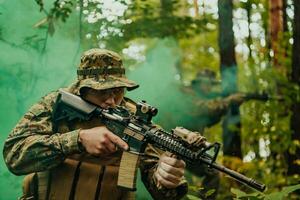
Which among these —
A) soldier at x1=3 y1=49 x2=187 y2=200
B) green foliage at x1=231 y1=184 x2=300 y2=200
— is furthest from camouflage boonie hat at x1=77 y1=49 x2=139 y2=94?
green foliage at x1=231 y1=184 x2=300 y2=200

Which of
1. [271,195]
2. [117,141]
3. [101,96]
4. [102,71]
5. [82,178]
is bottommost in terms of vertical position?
[271,195]

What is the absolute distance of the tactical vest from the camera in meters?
3.18

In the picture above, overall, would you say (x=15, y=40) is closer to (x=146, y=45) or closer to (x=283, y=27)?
(x=146, y=45)

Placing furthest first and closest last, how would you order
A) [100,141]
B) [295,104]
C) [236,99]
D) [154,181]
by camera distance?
[236,99], [295,104], [154,181], [100,141]

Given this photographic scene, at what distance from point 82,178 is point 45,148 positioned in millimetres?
302

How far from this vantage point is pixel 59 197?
319 centimetres

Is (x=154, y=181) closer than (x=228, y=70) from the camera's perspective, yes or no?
Yes

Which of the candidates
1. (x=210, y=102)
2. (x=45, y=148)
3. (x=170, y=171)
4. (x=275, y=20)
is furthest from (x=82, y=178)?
(x=275, y=20)

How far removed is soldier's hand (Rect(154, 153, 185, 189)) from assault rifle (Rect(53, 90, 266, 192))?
4 centimetres

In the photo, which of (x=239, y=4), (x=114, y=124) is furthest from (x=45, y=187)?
(x=239, y=4)

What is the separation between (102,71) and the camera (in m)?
3.20

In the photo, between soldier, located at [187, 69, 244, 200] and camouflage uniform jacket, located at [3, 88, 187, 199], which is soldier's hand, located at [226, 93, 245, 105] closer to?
soldier, located at [187, 69, 244, 200]

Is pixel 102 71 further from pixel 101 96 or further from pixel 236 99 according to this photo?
pixel 236 99

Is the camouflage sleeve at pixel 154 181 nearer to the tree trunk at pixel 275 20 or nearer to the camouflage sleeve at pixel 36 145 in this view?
the camouflage sleeve at pixel 36 145
